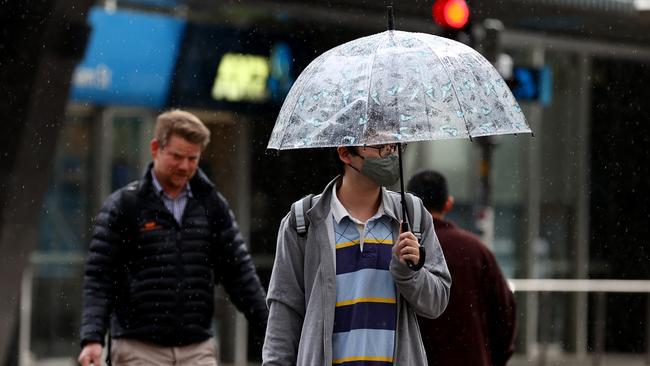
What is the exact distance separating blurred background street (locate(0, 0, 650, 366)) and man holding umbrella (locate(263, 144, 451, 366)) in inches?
141

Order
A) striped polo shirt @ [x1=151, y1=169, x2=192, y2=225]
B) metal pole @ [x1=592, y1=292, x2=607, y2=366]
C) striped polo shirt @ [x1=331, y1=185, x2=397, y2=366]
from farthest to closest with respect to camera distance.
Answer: metal pole @ [x1=592, y1=292, x2=607, y2=366], striped polo shirt @ [x1=151, y1=169, x2=192, y2=225], striped polo shirt @ [x1=331, y1=185, x2=397, y2=366]

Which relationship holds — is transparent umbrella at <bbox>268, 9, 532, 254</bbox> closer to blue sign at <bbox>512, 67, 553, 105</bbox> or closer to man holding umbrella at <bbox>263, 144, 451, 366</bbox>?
man holding umbrella at <bbox>263, 144, 451, 366</bbox>

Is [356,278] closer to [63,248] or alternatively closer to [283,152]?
[283,152]

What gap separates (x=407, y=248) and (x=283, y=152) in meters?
Answer: 7.36

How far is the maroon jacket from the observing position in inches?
233

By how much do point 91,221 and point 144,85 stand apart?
128cm

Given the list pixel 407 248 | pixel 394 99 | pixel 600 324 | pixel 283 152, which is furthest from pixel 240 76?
pixel 407 248

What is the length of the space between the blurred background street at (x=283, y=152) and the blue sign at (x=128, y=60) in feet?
0.05

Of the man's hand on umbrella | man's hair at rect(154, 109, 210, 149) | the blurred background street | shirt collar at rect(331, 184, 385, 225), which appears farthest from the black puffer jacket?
the man's hand on umbrella

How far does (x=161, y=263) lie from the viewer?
20.9ft

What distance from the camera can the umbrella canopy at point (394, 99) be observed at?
4.54 m

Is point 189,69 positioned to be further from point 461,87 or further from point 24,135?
point 461,87

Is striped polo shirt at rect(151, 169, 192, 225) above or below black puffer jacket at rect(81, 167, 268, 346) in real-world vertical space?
above

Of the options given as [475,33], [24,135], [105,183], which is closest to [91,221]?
[105,183]
